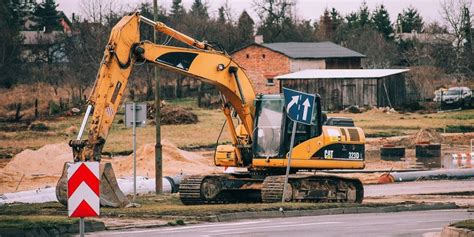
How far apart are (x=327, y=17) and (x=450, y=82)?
129ft

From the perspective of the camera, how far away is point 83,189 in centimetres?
1662

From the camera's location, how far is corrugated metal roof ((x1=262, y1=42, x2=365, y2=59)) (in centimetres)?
9806

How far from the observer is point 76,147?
90.4ft

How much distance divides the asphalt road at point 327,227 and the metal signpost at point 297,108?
298 cm

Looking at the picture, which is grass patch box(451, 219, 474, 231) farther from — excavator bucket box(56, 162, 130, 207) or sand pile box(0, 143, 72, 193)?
sand pile box(0, 143, 72, 193)

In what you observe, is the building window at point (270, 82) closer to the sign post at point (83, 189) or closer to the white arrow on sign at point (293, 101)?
the white arrow on sign at point (293, 101)

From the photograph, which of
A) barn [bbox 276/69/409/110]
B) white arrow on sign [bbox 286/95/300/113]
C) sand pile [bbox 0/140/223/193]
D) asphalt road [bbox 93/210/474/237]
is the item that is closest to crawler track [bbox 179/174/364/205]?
white arrow on sign [bbox 286/95/300/113]

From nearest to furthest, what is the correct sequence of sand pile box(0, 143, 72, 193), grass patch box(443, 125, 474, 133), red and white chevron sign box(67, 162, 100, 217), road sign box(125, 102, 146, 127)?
red and white chevron sign box(67, 162, 100, 217) < road sign box(125, 102, 146, 127) < sand pile box(0, 143, 72, 193) < grass patch box(443, 125, 474, 133)

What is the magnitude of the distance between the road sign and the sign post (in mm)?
15033

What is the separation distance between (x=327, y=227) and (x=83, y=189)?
8.55 m

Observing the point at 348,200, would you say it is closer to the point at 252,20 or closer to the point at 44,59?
the point at 44,59

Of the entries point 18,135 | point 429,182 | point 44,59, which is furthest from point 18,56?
point 429,182

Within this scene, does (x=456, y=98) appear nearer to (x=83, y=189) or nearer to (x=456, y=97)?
(x=456, y=97)

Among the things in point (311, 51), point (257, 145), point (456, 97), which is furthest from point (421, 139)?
point (311, 51)
